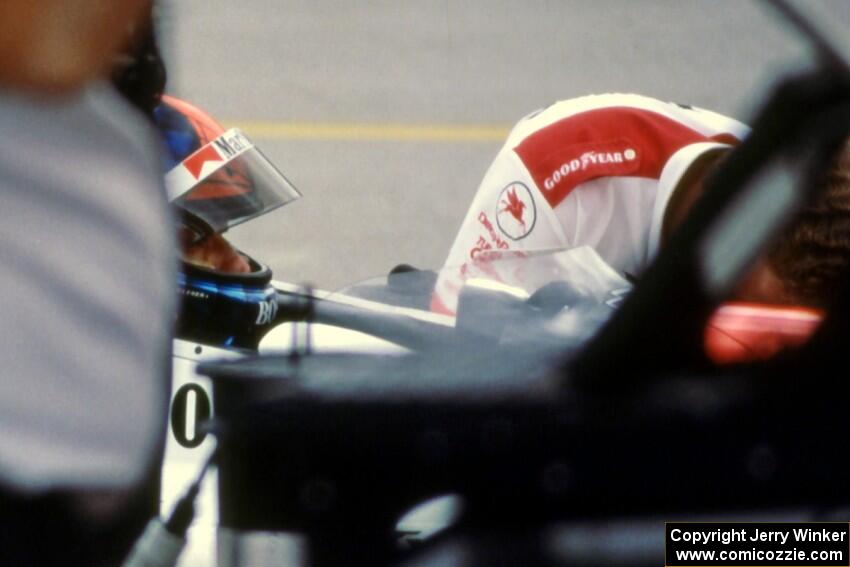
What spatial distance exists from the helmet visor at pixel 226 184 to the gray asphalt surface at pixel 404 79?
2.09 metres

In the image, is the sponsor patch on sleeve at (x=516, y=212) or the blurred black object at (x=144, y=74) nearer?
the blurred black object at (x=144, y=74)

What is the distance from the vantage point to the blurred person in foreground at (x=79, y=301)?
1.25 m

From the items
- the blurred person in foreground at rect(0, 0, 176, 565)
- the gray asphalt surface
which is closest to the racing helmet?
the blurred person in foreground at rect(0, 0, 176, 565)

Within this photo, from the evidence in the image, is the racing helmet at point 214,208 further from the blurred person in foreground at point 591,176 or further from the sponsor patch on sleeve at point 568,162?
the sponsor patch on sleeve at point 568,162

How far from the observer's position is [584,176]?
271 cm

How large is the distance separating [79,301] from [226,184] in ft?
3.89

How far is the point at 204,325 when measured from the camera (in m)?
2.24

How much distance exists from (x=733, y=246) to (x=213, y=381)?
0.48m

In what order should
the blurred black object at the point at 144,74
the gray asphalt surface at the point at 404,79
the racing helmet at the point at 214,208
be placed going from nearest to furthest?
the blurred black object at the point at 144,74 → the racing helmet at the point at 214,208 → the gray asphalt surface at the point at 404,79

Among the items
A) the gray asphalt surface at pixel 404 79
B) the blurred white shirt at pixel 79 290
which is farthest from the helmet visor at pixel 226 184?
the gray asphalt surface at pixel 404 79

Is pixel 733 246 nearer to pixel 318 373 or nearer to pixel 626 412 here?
pixel 626 412

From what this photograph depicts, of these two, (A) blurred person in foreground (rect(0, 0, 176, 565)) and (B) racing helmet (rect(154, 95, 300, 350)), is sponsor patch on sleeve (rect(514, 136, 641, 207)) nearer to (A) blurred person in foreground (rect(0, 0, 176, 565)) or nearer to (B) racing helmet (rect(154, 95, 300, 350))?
(B) racing helmet (rect(154, 95, 300, 350))

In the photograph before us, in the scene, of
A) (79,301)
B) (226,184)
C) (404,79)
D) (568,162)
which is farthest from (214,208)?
(404,79)

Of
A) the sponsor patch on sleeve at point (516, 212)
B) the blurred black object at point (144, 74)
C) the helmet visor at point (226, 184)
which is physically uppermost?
the blurred black object at point (144, 74)
